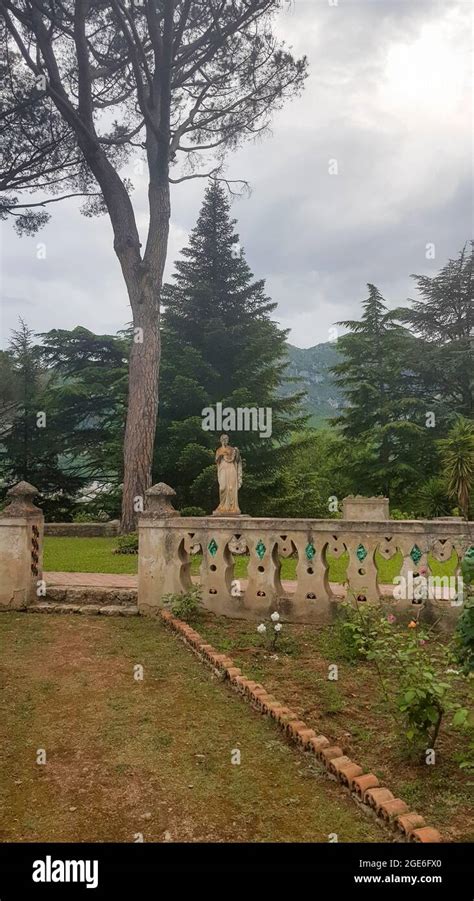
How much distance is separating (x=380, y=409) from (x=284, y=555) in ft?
68.0

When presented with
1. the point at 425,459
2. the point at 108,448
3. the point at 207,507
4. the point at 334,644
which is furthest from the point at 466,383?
the point at 334,644

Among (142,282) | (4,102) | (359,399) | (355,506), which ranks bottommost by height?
(355,506)

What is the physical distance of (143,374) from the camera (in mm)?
15930

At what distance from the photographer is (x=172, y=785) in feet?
10.5

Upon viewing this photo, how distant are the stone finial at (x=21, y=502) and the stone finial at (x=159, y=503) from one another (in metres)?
1.66

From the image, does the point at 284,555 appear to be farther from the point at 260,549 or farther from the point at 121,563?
the point at 121,563

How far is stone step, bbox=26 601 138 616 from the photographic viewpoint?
738cm

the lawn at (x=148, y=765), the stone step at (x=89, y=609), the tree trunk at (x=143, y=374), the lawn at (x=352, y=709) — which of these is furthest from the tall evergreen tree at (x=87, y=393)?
the lawn at (x=148, y=765)

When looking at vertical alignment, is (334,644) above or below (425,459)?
below

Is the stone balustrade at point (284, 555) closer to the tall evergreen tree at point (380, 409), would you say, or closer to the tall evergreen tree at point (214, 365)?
the tall evergreen tree at point (214, 365)

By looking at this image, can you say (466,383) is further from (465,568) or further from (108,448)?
(465,568)

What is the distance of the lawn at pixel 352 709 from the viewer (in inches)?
119

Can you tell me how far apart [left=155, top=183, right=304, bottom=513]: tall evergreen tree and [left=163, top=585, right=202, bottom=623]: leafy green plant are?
11.2m
